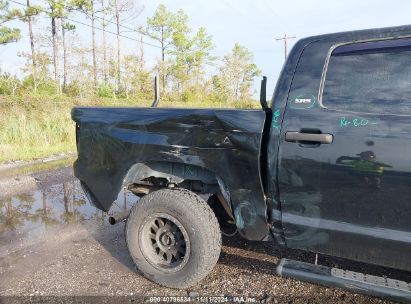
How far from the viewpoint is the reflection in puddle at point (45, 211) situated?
189 inches

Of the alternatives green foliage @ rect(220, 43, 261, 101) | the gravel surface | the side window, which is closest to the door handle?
the side window

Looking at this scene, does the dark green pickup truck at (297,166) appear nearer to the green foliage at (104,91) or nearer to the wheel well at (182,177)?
the wheel well at (182,177)

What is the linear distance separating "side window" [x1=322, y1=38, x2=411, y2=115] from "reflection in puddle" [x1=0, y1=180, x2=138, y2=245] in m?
3.20

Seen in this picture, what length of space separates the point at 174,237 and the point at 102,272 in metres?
0.87

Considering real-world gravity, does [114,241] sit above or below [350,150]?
below

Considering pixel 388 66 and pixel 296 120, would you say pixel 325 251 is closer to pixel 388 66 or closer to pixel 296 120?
pixel 296 120

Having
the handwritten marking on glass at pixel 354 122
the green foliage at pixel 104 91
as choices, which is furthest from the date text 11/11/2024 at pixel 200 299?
the green foliage at pixel 104 91

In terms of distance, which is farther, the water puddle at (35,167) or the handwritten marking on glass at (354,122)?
the water puddle at (35,167)

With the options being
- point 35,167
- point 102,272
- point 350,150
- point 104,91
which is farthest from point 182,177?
point 104,91

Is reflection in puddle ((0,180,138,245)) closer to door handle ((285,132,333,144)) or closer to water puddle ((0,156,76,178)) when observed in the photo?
water puddle ((0,156,76,178))

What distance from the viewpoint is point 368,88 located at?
255 cm

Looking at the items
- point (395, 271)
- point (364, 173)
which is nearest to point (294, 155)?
point (364, 173)

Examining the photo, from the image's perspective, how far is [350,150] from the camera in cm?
250

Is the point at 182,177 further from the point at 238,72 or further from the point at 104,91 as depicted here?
the point at 238,72
